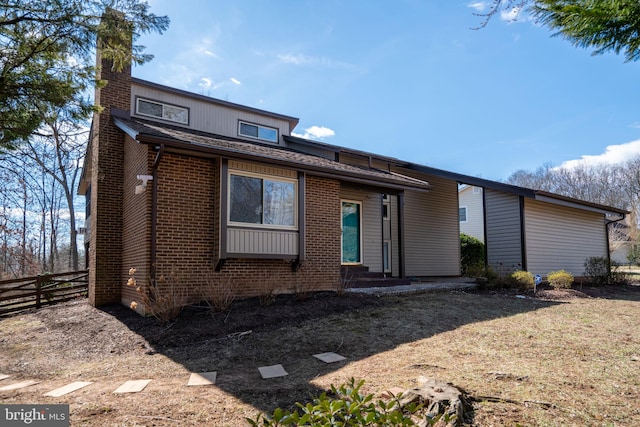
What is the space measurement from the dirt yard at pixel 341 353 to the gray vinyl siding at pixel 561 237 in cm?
374

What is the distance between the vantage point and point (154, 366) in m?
5.20

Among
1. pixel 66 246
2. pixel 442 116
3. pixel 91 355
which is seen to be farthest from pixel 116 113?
pixel 66 246

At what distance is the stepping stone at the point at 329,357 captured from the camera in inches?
201

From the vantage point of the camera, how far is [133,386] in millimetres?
4262

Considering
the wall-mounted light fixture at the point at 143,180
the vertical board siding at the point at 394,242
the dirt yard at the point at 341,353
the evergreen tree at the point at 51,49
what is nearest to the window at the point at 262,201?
the wall-mounted light fixture at the point at 143,180

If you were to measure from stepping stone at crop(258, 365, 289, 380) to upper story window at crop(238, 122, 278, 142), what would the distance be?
30.1 ft

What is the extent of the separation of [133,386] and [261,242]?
4.34m

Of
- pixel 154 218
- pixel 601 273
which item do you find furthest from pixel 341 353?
pixel 601 273

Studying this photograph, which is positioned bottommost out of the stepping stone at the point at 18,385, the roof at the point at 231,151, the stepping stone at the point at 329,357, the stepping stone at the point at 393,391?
the stepping stone at the point at 18,385

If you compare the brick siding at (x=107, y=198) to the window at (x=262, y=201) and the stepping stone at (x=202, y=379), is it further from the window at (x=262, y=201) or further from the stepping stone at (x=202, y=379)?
the stepping stone at (x=202, y=379)

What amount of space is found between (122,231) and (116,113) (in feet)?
9.62

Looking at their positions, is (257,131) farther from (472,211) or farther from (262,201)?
(472,211)

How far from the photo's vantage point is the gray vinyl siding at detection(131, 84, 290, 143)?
1106cm

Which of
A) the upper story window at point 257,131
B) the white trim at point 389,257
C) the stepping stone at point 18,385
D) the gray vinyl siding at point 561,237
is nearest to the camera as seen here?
the stepping stone at point 18,385
